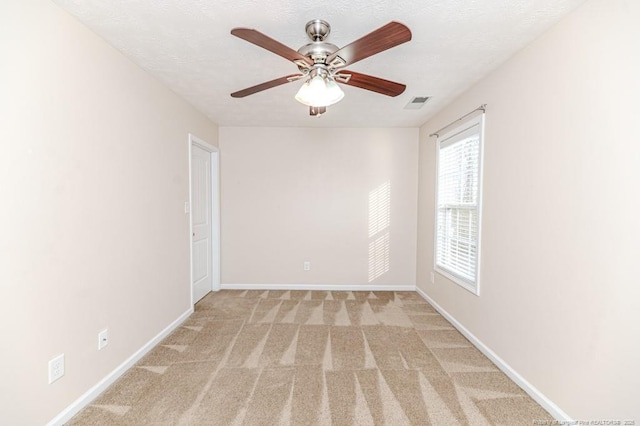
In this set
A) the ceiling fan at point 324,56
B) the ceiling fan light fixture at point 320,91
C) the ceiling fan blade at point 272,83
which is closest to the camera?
the ceiling fan at point 324,56

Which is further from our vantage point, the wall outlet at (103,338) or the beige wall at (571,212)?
the wall outlet at (103,338)

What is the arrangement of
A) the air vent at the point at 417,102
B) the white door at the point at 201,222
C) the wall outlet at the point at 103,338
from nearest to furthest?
the wall outlet at the point at 103,338
the air vent at the point at 417,102
the white door at the point at 201,222

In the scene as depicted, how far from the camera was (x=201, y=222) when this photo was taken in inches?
152

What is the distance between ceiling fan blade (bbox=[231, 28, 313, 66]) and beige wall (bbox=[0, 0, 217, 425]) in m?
1.13

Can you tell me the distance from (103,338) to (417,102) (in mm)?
3487

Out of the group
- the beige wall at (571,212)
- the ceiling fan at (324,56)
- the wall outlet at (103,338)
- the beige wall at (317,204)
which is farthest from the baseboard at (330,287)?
the ceiling fan at (324,56)

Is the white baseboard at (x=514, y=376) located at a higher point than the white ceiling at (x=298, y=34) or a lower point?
lower

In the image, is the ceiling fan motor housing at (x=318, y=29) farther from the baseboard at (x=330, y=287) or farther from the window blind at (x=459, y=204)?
the baseboard at (x=330, y=287)

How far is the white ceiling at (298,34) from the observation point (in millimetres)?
1604


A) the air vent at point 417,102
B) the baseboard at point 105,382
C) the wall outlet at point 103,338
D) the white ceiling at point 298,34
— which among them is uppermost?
→ the air vent at point 417,102

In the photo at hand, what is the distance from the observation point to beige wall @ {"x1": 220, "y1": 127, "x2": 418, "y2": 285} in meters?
4.21

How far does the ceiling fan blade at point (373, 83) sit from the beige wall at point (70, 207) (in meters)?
1.61

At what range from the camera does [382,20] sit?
1699 millimetres

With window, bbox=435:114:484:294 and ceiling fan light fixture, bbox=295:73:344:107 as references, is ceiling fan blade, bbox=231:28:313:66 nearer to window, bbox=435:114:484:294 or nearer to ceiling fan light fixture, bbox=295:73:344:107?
ceiling fan light fixture, bbox=295:73:344:107
